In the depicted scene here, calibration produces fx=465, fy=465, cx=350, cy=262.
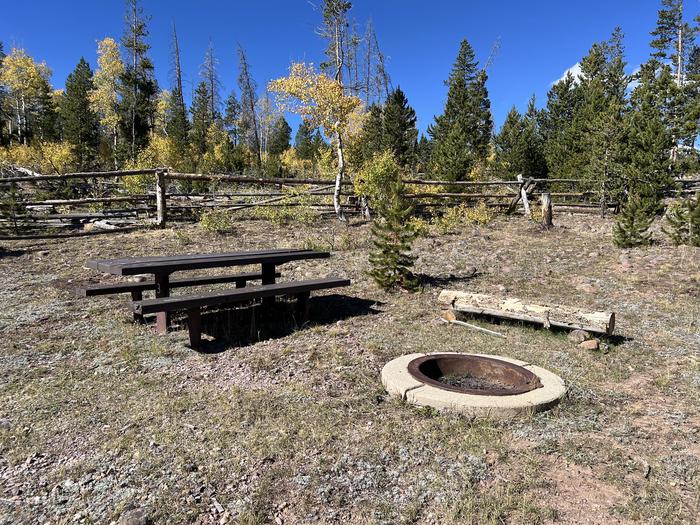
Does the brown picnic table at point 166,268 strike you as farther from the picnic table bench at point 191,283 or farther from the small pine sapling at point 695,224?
the small pine sapling at point 695,224

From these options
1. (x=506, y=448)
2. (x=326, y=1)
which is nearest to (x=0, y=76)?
(x=326, y=1)

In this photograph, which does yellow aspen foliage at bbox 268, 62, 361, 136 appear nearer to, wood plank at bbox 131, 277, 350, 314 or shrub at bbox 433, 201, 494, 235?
shrub at bbox 433, 201, 494, 235

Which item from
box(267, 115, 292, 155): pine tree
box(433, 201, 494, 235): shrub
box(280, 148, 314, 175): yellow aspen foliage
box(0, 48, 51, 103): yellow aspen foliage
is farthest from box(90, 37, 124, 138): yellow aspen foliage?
box(433, 201, 494, 235): shrub

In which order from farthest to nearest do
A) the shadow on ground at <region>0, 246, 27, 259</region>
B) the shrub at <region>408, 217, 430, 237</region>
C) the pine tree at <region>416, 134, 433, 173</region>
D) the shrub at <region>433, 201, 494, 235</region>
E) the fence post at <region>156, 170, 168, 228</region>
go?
the pine tree at <region>416, 134, 433, 173</region> → the shrub at <region>433, 201, 494, 235</region> → the fence post at <region>156, 170, 168, 228</region> → the shadow on ground at <region>0, 246, 27, 259</region> → the shrub at <region>408, 217, 430, 237</region>

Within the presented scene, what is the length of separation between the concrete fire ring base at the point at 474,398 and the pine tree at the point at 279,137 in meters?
44.8

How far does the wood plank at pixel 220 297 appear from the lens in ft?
13.6

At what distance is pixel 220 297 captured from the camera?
14.9ft

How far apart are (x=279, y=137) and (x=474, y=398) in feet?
160

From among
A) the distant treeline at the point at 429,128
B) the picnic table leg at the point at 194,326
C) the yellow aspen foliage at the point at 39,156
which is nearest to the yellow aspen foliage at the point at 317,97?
the distant treeline at the point at 429,128

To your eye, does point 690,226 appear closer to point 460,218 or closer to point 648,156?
point 460,218

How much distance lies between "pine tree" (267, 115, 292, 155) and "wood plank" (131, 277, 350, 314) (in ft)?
140

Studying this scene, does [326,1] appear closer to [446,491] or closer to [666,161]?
[666,161]

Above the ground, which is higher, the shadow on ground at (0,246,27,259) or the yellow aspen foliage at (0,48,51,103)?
the yellow aspen foliage at (0,48,51,103)

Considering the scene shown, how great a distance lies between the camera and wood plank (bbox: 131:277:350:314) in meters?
4.16
